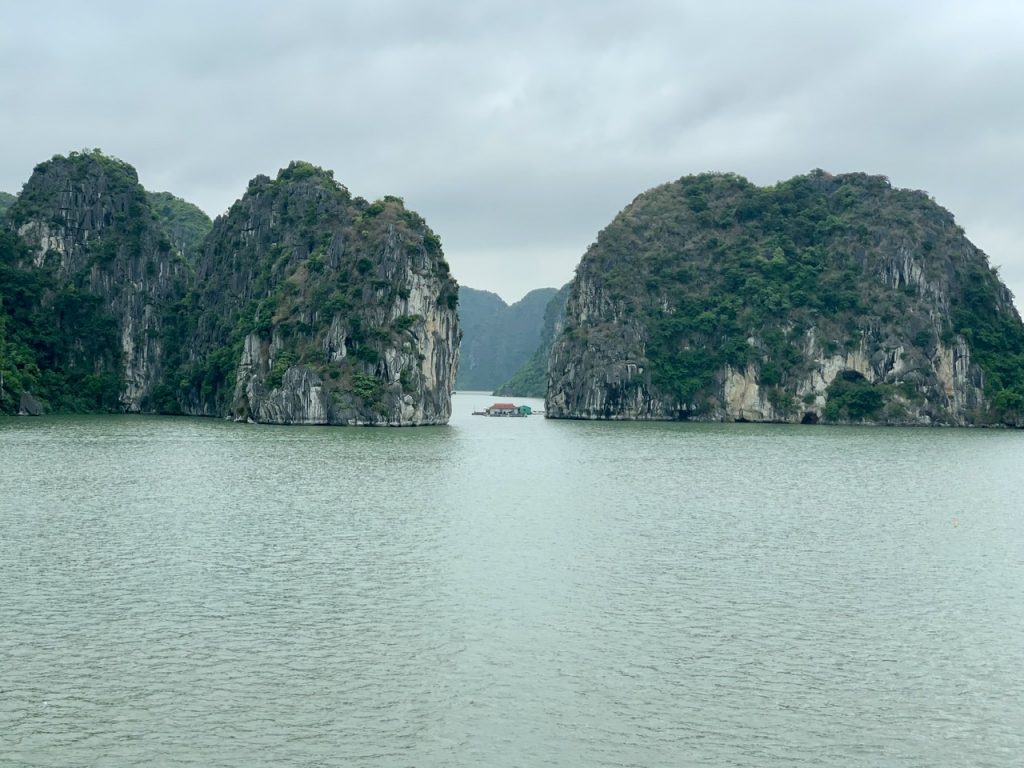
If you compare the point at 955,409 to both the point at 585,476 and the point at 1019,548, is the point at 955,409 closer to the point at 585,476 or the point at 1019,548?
the point at 585,476

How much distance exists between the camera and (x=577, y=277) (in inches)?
5984

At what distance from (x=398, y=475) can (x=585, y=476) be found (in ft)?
34.9

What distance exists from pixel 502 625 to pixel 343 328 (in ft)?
292

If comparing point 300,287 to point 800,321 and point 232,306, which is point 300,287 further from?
point 800,321

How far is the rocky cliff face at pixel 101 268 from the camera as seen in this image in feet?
461

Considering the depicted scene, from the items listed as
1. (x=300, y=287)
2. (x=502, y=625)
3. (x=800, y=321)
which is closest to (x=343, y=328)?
(x=300, y=287)

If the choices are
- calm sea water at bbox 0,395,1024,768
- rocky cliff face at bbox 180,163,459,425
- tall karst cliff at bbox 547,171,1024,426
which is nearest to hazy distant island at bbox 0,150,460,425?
rocky cliff face at bbox 180,163,459,425

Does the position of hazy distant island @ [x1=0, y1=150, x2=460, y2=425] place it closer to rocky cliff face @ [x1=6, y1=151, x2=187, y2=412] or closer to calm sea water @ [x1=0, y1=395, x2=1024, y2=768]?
rocky cliff face @ [x1=6, y1=151, x2=187, y2=412]

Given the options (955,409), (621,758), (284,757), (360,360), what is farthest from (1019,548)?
(955,409)

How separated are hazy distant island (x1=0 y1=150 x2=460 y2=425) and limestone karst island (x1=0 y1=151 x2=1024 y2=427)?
355mm

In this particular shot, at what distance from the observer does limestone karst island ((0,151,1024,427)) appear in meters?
131

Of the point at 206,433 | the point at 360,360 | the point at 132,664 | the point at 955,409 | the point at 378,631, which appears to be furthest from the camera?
the point at 955,409

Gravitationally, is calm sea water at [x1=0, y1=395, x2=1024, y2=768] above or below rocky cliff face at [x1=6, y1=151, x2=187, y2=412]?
below

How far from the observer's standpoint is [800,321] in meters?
140
